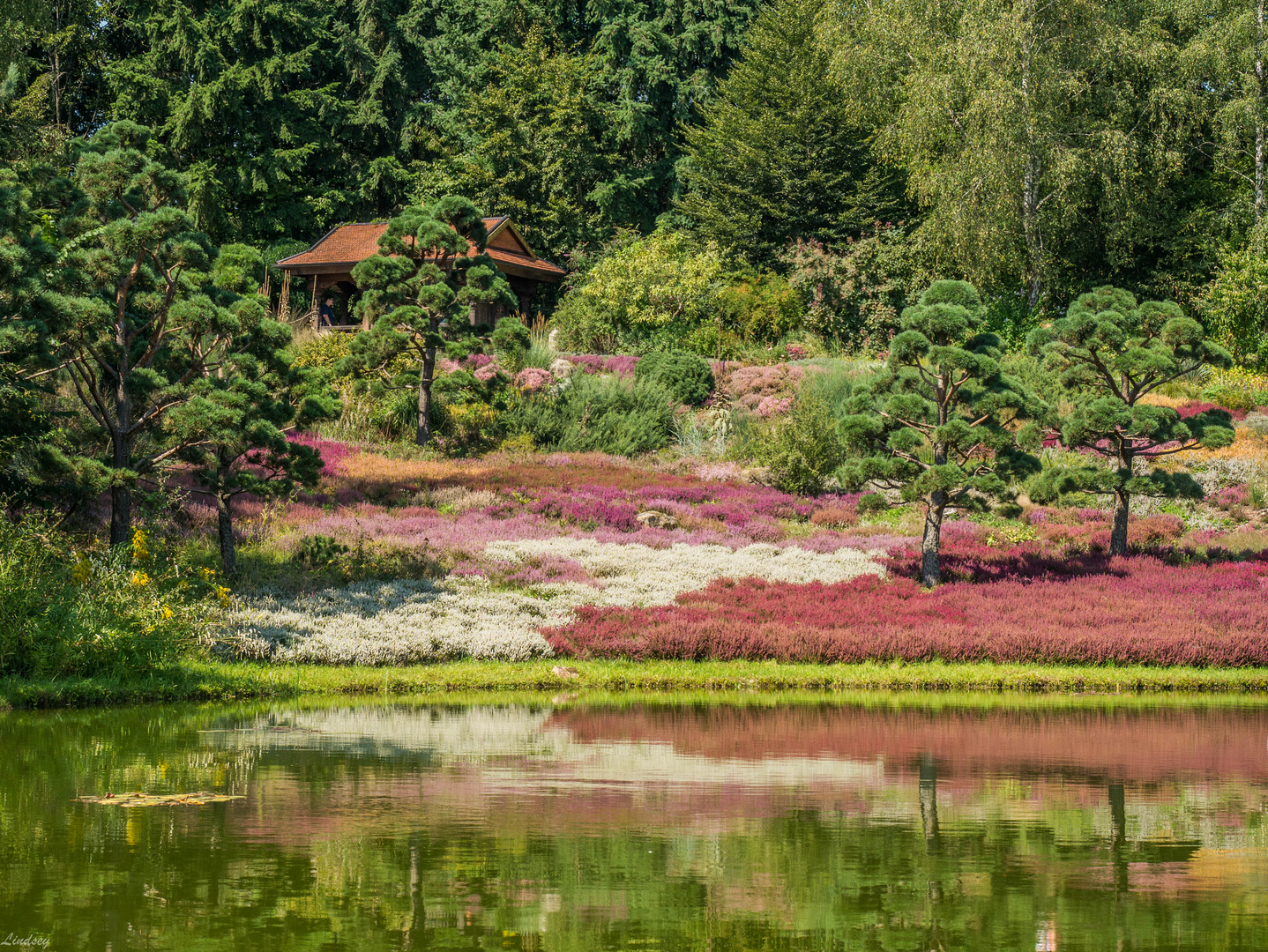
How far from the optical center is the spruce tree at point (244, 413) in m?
17.3

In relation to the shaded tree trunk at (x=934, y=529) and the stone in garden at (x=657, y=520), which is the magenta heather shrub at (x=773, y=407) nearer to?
the stone in garden at (x=657, y=520)

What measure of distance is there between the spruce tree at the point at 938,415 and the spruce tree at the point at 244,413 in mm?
8651

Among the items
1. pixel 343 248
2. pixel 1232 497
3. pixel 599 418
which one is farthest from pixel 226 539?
pixel 343 248

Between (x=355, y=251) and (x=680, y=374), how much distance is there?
17.7 metres

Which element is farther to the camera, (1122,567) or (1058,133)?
(1058,133)

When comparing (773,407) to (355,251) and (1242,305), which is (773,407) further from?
(355,251)

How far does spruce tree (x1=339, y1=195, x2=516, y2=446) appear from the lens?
88.3 feet

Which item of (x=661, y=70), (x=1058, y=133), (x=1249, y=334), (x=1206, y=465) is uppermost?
(x=661, y=70)

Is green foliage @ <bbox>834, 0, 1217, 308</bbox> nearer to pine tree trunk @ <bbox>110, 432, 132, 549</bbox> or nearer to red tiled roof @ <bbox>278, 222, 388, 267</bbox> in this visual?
red tiled roof @ <bbox>278, 222, 388, 267</bbox>

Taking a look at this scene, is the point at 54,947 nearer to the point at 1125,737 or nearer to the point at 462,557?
the point at 1125,737

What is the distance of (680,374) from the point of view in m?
33.3

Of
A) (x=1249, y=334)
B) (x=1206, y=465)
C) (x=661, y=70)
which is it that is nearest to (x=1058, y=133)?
(x=1249, y=334)

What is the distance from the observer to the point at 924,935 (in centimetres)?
623

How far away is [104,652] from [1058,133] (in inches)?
1365
